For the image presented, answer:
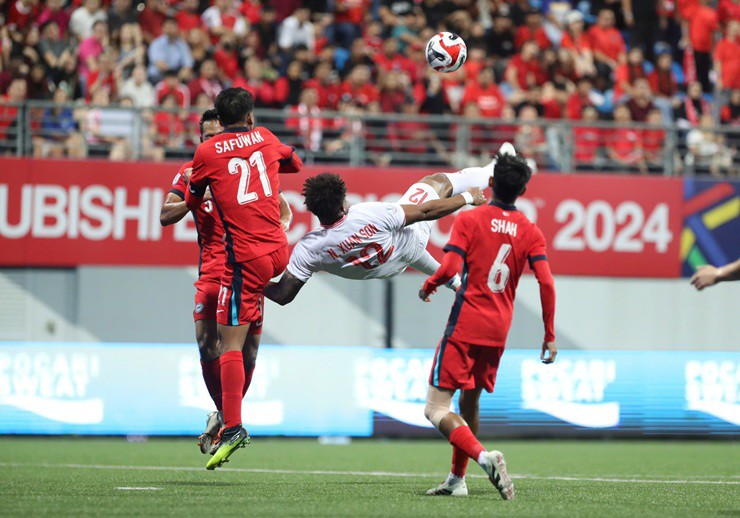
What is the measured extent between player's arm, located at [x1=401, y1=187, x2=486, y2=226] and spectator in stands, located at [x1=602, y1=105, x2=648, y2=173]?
28.1 ft

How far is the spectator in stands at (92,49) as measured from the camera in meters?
15.7

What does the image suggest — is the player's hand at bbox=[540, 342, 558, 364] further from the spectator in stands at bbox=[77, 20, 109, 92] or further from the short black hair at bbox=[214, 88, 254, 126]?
the spectator in stands at bbox=[77, 20, 109, 92]

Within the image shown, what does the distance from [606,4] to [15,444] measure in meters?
11.5

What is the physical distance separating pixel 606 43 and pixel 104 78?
757cm

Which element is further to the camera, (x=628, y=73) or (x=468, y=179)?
(x=628, y=73)

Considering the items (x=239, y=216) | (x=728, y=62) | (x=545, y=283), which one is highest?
(x=728, y=62)

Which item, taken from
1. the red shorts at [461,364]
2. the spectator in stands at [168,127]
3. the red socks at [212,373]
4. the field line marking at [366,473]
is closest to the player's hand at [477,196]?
the red shorts at [461,364]

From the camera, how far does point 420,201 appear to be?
865 cm

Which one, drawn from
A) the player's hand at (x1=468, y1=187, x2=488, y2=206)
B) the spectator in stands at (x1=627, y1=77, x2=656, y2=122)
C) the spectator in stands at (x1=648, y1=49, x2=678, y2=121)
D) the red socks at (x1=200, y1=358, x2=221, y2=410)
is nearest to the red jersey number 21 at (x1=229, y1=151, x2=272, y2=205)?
the player's hand at (x1=468, y1=187, x2=488, y2=206)

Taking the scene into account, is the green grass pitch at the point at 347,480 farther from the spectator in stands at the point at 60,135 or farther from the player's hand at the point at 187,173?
the spectator in stands at the point at 60,135

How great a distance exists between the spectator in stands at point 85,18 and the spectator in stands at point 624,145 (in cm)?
693

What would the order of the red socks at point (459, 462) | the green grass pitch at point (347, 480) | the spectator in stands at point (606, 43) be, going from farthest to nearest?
1. the spectator in stands at point (606, 43)
2. the red socks at point (459, 462)
3. the green grass pitch at point (347, 480)

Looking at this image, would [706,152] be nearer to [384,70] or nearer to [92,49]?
[384,70]

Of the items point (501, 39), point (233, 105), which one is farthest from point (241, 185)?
point (501, 39)
